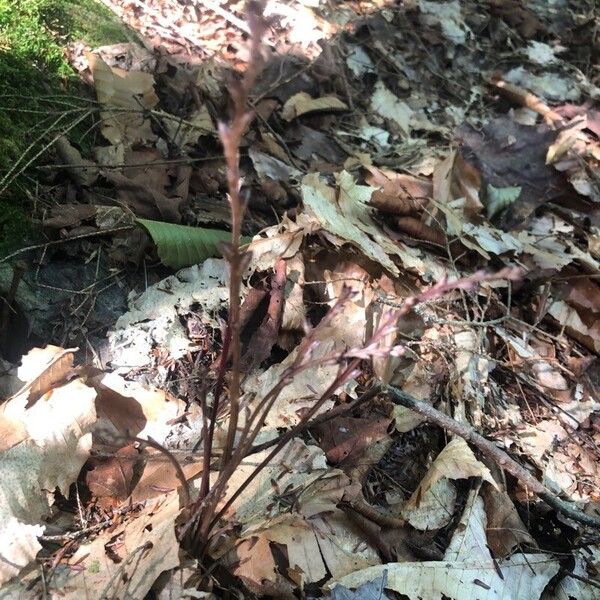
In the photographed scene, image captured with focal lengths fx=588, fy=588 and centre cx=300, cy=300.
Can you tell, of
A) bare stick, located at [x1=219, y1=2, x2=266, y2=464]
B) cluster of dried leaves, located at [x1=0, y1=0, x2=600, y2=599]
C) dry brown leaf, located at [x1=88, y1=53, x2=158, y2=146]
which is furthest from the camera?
dry brown leaf, located at [x1=88, y1=53, x2=158, y2=146]

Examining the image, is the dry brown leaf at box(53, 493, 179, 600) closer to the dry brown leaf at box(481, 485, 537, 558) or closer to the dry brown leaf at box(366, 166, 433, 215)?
the dry brown leaf at box(481, 485, 537, 558)

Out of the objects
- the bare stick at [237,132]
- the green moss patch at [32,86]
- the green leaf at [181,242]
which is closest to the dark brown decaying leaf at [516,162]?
the green leaf at [181,242]

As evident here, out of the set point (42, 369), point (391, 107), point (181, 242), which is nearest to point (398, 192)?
point (181, 242)

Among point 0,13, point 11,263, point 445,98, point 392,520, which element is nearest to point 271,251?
point 11,263

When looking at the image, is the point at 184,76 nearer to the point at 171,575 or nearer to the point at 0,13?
the point at 0,13

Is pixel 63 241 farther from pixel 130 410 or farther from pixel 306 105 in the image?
pixel 306 105

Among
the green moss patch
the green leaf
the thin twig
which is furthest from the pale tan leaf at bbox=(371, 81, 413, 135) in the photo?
the thin twig
